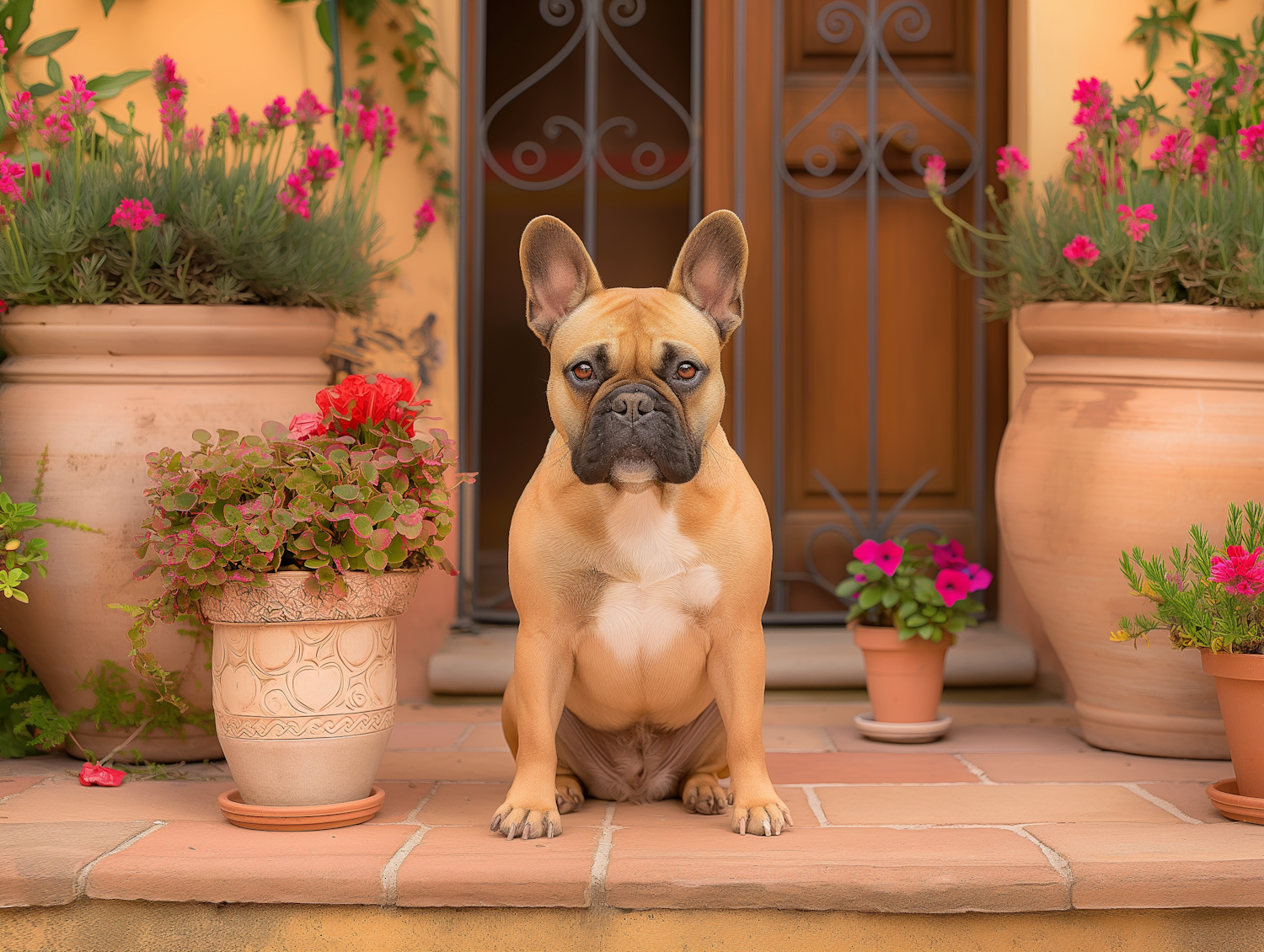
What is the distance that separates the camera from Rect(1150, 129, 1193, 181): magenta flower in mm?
Result: 3420

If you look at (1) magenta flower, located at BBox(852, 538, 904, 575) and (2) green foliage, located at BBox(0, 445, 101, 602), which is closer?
(2) green foliage, located at BBox(0, 445, 101, 602)

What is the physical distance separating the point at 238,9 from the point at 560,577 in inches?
94.6

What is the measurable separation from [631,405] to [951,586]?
4.96 feet

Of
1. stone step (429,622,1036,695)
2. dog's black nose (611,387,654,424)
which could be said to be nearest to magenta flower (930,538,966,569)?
stone step (429,622,1036,695)

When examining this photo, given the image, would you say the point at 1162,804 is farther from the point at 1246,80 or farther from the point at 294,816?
the point at 1246,80

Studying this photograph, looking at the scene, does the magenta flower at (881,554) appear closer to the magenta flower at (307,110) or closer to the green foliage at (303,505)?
the green foliage at (303,505)

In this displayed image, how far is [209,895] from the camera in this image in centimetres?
237

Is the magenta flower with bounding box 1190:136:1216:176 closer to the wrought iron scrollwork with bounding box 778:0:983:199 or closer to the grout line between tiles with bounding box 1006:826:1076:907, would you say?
the wrought iron scrollwork with bounding box 778:0:983:199

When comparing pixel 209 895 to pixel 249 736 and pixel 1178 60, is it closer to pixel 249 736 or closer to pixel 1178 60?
pixel 249 736

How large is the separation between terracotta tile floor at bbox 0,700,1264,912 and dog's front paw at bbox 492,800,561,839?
0.03 m

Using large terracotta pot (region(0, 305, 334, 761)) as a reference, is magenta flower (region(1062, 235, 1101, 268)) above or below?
above

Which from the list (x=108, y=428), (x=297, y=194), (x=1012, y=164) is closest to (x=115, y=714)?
(x=108, y=428)

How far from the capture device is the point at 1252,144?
328cm

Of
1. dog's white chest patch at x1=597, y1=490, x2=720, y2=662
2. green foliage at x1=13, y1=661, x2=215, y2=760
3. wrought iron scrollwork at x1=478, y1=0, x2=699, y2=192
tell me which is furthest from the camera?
wrought iron scrollwork at x1=478, y1=0, x2=699, y2=192
